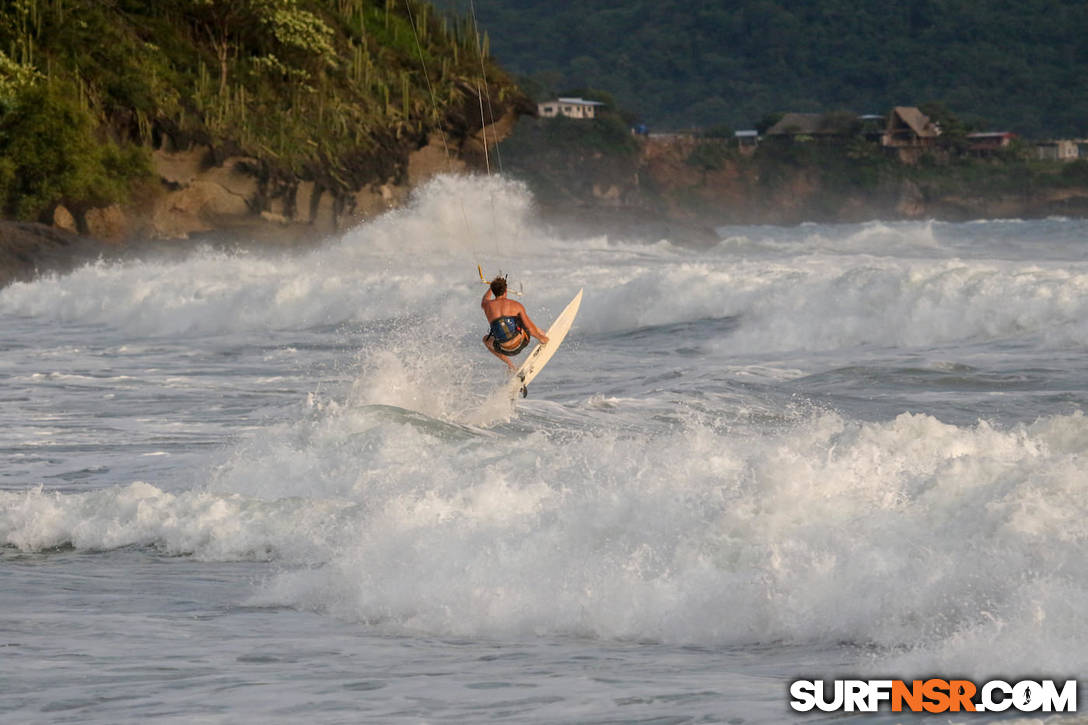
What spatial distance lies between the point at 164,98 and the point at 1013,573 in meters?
41.9

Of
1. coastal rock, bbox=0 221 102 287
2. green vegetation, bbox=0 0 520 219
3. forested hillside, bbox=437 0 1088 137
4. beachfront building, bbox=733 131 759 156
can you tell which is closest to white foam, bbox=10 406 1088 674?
coastal rock, bbox=0 221 102 287

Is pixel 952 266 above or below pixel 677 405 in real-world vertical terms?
above

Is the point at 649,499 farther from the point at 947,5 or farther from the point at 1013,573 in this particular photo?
the point at 947,5

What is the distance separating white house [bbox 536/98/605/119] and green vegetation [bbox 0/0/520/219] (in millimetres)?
79201

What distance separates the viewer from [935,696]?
5.66 metres

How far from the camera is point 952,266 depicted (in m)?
24.0

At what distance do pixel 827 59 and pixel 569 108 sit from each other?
60093 mm

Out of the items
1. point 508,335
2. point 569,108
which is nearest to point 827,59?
point 569,108

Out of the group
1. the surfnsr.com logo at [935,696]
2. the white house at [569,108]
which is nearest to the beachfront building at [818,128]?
the white house at [569,108]

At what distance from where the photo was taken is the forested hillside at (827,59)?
171 meters

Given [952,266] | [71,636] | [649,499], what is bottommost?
[71,636]

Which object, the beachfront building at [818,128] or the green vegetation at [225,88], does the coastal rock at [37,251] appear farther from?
the beachfront building at [818,128]

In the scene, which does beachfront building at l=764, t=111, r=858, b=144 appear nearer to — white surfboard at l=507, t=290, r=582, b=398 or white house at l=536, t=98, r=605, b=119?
white house at l=536, t=98, r=605, b=119

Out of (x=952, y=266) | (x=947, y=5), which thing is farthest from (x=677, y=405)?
(x=947, y=5)
